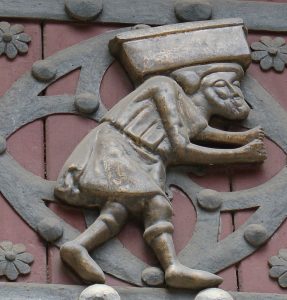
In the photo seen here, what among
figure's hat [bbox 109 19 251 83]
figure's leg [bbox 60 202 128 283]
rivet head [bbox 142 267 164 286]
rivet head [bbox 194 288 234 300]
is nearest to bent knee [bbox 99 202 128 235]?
figure's leg [bbox 60 202 128 283]

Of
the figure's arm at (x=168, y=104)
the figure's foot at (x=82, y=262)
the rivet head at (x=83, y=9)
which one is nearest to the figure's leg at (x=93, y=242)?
the figure's foot at (x=82, y=262)

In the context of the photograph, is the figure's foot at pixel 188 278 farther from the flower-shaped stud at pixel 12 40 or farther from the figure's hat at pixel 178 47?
the flower-shaped stud at pixel 12 40

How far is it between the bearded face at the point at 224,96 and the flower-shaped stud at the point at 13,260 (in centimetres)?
58

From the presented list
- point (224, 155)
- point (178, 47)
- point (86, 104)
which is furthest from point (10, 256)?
point (178, 47)

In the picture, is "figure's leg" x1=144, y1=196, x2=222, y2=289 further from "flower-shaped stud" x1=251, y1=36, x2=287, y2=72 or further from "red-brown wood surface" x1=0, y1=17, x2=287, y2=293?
"flower-shaped stud" x1=251, y1=36, x2=287, y2=72

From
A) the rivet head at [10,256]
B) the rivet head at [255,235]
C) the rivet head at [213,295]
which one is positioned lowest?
the rivet head at [213,295]

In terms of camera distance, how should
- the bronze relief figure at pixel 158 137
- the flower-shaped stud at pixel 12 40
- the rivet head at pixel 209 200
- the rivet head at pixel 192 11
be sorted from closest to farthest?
the bronze relief figure at pixel 158 137 < the rivet head at pixel 209 200 < the flower-shaped stud at pixel 12 40 < the rivet head at pixel 192 11

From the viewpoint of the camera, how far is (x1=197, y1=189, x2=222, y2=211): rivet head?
4359mm

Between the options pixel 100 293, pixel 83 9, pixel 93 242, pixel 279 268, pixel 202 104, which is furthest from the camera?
pixel 83 9

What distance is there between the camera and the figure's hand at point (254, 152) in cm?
442

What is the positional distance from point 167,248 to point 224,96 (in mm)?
435

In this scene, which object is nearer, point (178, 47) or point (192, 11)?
point (178, 47)

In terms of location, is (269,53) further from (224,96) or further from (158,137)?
(158,137)

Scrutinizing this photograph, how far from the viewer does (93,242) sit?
422 cm
